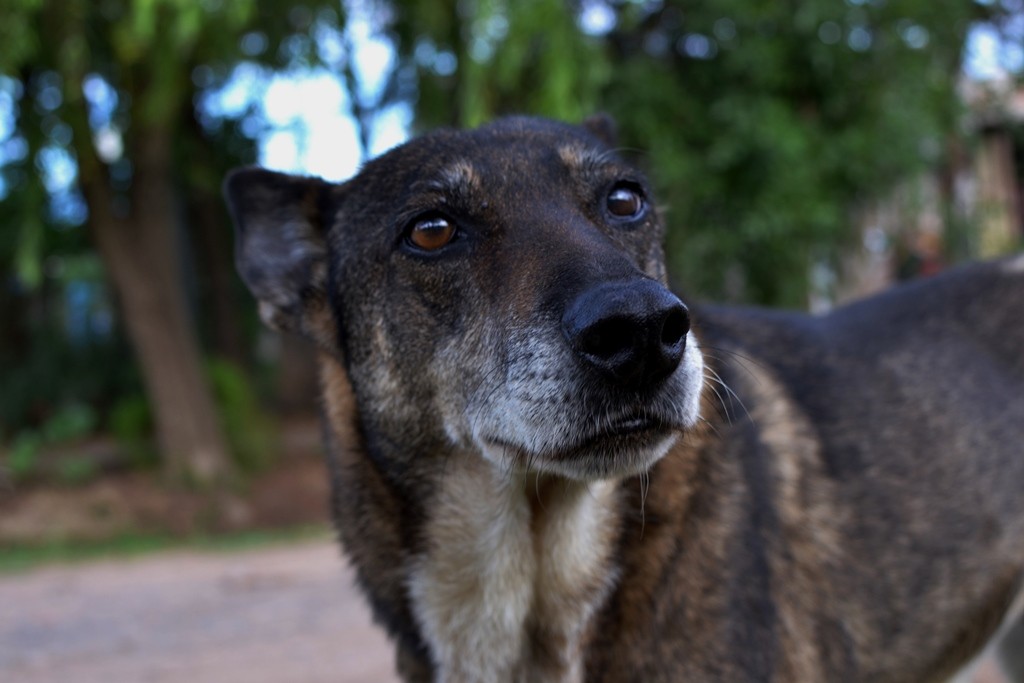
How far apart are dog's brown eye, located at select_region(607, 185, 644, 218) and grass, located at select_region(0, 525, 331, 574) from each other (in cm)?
699

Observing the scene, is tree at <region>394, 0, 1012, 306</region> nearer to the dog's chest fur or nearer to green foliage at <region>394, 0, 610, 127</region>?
green foliage at <region>394, 0, 610, 127</region>

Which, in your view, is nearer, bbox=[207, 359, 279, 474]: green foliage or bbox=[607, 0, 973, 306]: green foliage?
bbox=[607, 0, 973, 306]: green foliage

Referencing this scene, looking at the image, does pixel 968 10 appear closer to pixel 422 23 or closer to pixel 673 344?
pixel 422 23

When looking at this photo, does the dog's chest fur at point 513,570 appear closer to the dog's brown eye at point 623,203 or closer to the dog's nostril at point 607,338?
the dog's nostril at point 607,338

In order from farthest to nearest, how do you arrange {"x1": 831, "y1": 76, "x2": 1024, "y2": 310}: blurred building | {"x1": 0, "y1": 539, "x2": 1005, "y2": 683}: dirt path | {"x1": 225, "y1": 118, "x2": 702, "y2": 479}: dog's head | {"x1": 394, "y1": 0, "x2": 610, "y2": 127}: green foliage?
1. {"x1": 831, "y1": 76, "x2": 1024, "y2": 310}: blurred building
2. {"x1": 394, "y1": 0, "x2": 610, "y2": 127}: green foliage
3. {"x1": 0, "y1": 539, "x2": 1005, "y2": 683}: dirt path
4. {"x1": 225, "y1": 118, "x2": 702, "y2": 479}: dog's head

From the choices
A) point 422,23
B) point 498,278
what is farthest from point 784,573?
point 422,23

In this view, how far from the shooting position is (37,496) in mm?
10000

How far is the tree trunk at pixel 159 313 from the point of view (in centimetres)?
974

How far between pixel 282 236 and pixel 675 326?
5.37ft

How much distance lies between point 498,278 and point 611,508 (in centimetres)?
72

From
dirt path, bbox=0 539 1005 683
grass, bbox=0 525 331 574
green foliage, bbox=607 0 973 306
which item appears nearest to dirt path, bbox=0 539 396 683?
dirt path, bbox=0 539 1005 683

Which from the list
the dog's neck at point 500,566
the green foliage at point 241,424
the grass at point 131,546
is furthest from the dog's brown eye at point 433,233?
the green foliage at point 241,424

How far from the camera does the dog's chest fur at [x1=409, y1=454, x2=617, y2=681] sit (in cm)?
250

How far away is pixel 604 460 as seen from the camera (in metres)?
2.15
